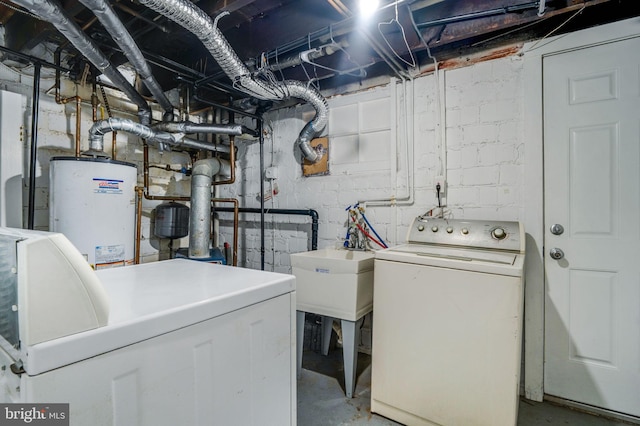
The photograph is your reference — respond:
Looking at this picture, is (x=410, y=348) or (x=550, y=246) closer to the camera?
(x=410, y=348)

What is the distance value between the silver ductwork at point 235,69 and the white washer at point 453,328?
1344mm

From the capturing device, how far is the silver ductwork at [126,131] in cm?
237

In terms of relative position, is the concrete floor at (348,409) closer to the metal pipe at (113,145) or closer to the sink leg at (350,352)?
the sink leg at (350,352)

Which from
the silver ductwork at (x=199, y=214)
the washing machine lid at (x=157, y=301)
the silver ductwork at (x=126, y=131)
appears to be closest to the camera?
the washing machine lid at (x=157, y=301)

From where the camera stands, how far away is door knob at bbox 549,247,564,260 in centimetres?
192

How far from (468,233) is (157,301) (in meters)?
1.75

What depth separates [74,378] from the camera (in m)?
0.64

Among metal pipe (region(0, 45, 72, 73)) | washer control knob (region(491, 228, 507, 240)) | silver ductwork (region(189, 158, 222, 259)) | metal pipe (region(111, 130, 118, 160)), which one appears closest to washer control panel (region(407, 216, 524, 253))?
washer control knob (region(491, 228, 507, 240))

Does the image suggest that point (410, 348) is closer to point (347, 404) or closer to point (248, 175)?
point (347, 404)

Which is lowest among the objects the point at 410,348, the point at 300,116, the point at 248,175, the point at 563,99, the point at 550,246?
the point at 410,348

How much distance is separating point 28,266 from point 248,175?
2.75m

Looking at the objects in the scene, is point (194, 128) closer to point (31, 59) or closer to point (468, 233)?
point (31, 59)

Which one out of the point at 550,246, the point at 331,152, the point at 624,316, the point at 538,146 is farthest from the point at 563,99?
the point at 331,152

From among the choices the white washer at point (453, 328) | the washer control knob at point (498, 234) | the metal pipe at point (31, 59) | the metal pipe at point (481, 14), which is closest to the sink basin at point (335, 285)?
the white washer at point (453, 328)
